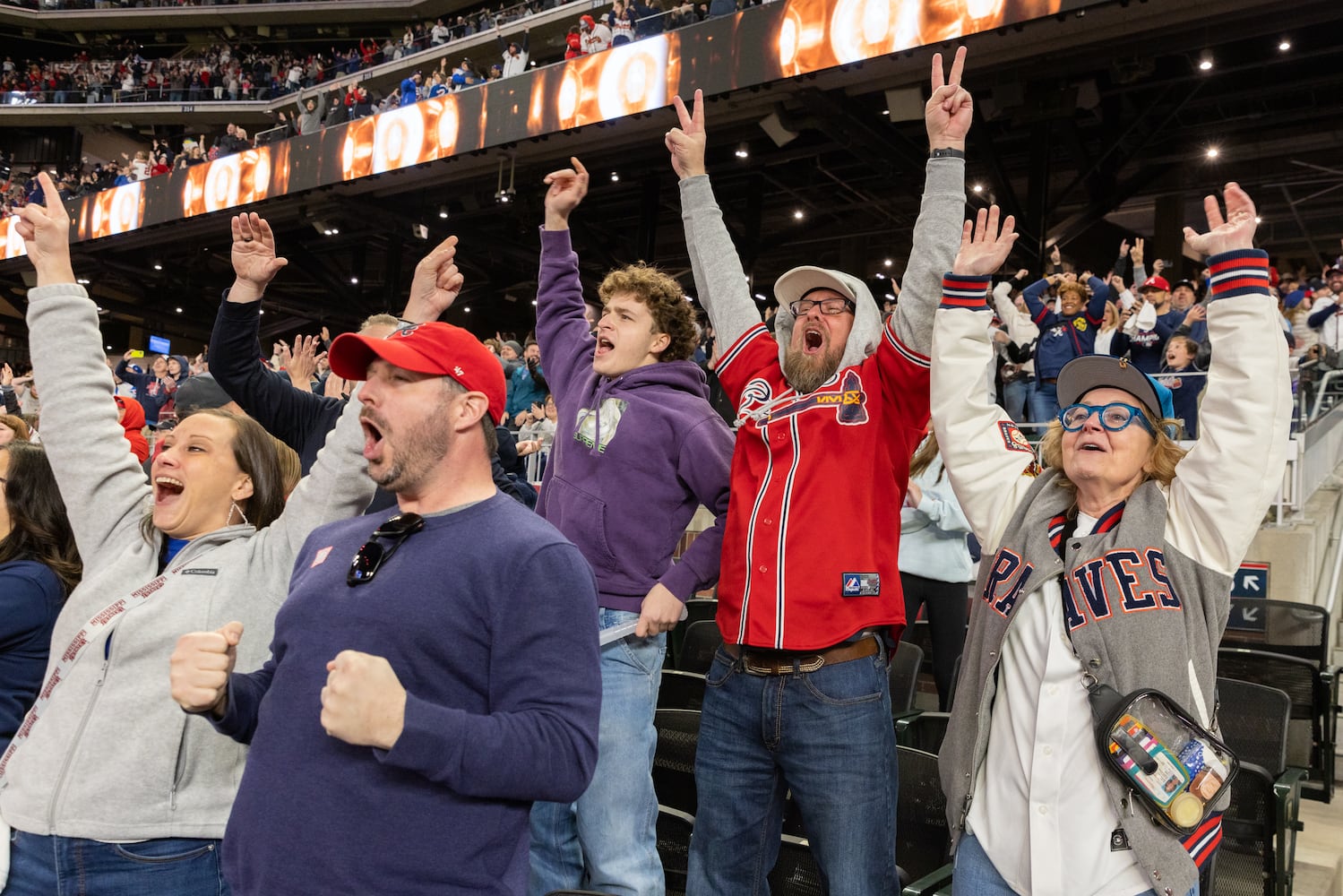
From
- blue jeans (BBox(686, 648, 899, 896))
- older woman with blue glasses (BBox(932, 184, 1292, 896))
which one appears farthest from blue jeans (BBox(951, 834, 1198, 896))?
blue jeans (BBox(686, 648, 899, 896))

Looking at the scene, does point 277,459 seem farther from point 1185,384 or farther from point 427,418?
point 1185,384

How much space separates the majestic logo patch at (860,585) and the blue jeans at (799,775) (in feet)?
0.46

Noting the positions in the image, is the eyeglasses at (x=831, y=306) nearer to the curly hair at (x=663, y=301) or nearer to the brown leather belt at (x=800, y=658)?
the curly hair at (x=663, y=301)

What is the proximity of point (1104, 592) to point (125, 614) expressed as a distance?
176 centimetres

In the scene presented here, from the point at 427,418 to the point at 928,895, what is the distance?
4.76 feet

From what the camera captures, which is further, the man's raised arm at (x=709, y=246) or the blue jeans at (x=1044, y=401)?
the blue jeans at (x=1044, y=401)

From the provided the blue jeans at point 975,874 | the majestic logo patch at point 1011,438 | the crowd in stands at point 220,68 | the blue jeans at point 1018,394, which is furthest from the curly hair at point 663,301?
the crowd in stands at point 220,68

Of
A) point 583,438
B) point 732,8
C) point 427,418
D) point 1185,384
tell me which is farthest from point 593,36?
point 427,418

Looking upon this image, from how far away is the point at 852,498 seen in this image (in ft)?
7.31

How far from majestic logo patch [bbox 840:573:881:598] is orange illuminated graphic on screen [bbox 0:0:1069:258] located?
8286 millimetres

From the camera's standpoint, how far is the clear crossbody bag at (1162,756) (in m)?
1.72

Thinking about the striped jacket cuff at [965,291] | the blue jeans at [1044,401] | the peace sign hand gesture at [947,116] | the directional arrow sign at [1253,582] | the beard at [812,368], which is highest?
the blue jeans at [1044,401]

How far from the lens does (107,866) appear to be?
1.75 meters

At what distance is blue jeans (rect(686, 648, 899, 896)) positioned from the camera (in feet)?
6.68
